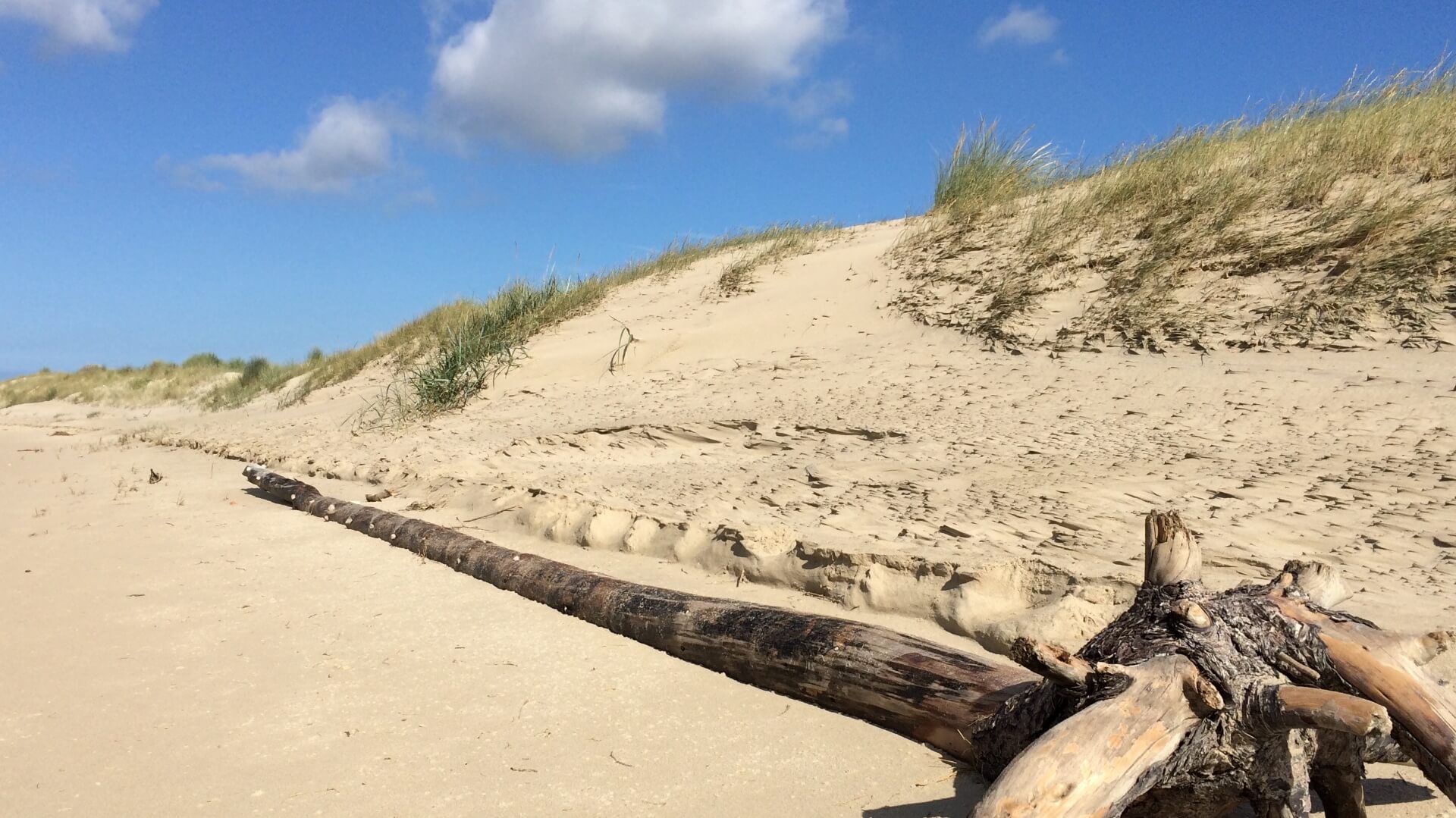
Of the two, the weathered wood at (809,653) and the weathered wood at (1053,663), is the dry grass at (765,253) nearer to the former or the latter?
the weathered wood at (809,653)

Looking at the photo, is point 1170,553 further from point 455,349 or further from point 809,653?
point 455,349

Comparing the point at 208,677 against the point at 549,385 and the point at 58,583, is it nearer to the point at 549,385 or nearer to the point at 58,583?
the point at 58,583

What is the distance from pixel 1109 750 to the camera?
1587mm

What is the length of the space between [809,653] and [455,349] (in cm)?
789

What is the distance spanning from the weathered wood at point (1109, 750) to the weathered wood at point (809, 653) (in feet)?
1.38

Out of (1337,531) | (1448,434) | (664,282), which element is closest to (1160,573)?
(1337,531)

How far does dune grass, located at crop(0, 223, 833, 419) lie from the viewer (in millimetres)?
9445

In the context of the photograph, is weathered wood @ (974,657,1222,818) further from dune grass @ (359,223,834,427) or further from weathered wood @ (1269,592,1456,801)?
dune grass @ (359,223,834,427)

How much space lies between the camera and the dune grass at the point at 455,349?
31.0 feet

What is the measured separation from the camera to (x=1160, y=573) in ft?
6.56

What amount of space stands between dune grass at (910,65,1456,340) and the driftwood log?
13.4 ft

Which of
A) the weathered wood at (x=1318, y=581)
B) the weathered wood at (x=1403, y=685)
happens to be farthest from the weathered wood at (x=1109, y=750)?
the weathered wood at (x=1318, y=581)

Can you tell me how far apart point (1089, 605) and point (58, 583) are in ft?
15.9

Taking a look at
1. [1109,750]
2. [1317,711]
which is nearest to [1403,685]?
[1317,711]
